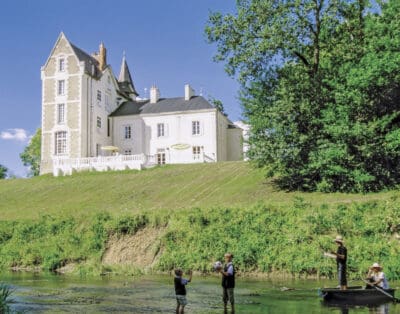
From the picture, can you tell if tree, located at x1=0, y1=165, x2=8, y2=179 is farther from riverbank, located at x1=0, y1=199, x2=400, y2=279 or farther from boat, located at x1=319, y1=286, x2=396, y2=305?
boat, located at x1=319, y1=286, x2=396, y2=305

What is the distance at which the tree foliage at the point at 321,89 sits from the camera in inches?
1389

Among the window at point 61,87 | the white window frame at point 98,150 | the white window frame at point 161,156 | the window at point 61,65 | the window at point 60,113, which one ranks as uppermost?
the window at point 61,65

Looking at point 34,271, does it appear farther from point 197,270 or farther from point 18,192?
point 18,192

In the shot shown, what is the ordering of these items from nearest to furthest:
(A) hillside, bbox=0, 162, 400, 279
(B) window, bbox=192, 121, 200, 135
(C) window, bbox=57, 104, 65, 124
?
(A) hillside, bbox=0, 162, 400, 279 < (C) window, bbox=57, 104, 65, 124 < (B) window, bbox=192, 121, 200, 135

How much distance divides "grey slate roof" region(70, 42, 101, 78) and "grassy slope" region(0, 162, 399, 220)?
52.0 feet

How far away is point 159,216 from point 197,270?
5.28m

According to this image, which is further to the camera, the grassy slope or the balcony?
the balcony

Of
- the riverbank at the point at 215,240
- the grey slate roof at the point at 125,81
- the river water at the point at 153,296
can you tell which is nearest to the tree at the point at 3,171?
the grey slate roof at the point at 125,81

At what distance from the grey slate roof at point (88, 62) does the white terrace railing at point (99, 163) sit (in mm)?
12372

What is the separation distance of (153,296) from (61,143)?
165ft

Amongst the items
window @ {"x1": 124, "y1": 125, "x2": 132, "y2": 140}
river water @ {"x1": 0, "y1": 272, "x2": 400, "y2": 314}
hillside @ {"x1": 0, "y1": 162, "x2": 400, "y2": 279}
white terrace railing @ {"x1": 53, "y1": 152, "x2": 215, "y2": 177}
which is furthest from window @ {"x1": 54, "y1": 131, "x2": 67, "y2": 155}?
river water @ {"x1": 0, "y1": 272, "x2": 400, "y2": 314}

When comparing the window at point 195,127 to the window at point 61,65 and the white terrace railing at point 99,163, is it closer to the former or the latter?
the white terrace railing at point 99,163

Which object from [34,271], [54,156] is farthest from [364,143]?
[54,156]

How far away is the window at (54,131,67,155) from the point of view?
219 ft
